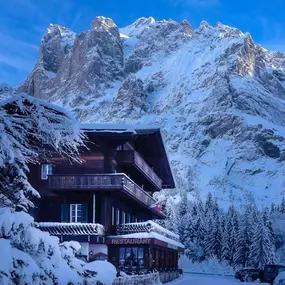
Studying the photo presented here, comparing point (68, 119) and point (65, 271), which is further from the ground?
point (68, 119)

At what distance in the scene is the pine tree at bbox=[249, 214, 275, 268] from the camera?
7488cm

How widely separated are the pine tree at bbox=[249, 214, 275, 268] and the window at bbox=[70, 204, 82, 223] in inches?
1825

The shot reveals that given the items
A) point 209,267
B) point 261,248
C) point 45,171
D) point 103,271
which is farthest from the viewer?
point 209,267

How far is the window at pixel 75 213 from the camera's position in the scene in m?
33.7

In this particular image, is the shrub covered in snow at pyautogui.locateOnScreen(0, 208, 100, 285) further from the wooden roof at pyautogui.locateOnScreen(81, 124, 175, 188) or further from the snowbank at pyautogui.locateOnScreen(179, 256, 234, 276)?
the snowbank at pyautogui.locateOnScreen(179, 256, 234, 276)

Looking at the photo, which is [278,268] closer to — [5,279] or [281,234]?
[5,279]

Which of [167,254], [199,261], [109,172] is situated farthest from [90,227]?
[199,261]

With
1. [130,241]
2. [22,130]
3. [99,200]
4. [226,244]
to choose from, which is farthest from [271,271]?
[226,244]

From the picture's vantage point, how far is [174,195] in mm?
196875

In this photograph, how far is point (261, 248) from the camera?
76.0m

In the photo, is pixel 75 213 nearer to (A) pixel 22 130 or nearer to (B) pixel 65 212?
(B) pixel 65 212

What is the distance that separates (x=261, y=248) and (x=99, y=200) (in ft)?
157

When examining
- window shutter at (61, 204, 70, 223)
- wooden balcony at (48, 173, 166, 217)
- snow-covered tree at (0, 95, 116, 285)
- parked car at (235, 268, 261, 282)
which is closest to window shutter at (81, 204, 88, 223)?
window shutter at (61, 204, 70, 223)

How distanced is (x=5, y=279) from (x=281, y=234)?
4400 inches
